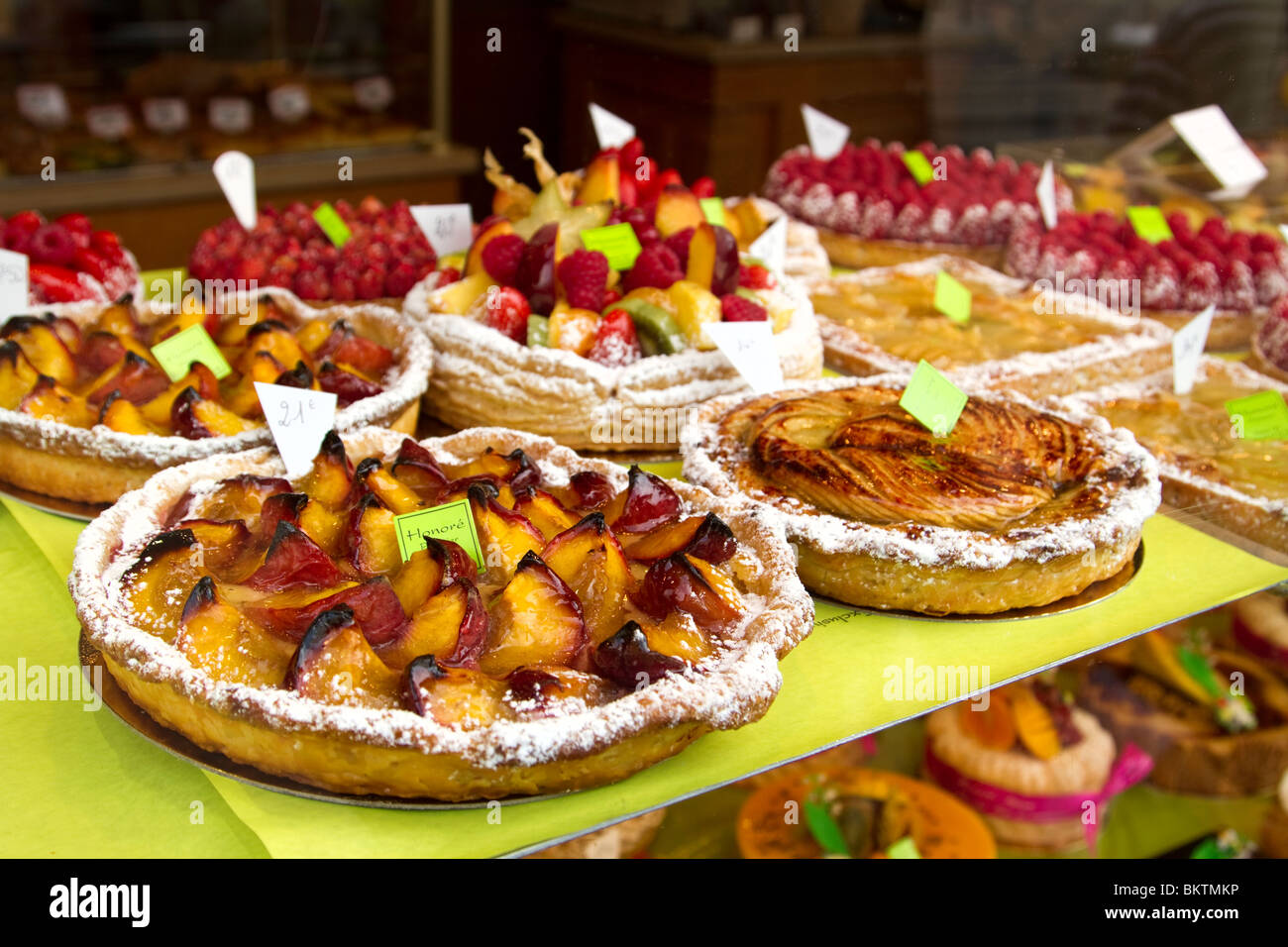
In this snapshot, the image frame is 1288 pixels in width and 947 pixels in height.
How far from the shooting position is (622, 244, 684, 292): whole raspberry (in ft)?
9.71

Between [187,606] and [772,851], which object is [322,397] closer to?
[187,606]

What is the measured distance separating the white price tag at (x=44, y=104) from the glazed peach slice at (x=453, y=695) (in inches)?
178

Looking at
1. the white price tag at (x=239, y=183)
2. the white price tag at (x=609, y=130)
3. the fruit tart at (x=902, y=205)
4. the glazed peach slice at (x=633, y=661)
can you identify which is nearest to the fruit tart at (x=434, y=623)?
the glazed peach slice at (x=633, y=661)

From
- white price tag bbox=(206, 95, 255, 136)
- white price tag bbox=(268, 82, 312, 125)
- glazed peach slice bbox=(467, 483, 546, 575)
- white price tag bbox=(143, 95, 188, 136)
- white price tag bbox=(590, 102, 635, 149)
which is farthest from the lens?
white price tag bbox=(268, 82, 312, 125)

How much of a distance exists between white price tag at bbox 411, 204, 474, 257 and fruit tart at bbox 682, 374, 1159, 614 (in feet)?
3.79

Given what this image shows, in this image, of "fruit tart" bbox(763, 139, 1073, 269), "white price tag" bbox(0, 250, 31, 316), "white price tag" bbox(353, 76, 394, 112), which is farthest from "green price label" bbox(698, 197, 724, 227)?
"white price tag" bbox(353, 76, 394, 112)

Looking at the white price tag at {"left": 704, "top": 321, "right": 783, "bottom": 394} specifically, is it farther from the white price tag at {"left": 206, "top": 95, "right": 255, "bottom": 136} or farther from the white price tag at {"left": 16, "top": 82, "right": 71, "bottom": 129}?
the white price tag at {"left": 16, "top": 82, "right": 71, "bottom": 129}

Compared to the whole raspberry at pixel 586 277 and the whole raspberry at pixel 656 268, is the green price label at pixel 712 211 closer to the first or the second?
the whole raspberry at pixel 656 268

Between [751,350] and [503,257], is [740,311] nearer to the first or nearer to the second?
[751,350]

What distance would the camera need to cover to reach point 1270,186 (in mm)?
4637

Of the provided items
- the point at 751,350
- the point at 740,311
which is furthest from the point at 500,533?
the point at 740,311

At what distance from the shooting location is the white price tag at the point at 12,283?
2924 mm

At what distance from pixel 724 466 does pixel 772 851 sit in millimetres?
781
